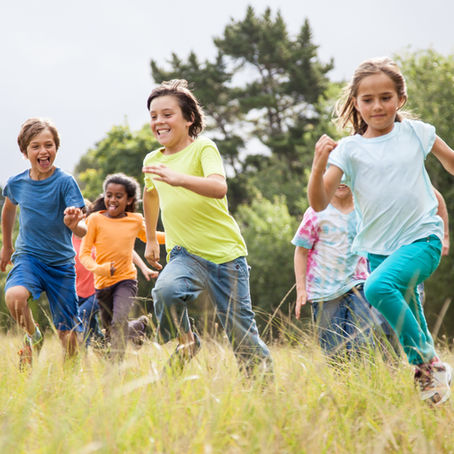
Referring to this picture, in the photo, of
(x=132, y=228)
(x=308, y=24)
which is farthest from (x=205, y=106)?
(x=132, y=228)

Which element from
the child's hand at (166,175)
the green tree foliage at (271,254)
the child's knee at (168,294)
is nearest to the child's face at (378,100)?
the child's hand at (166,175)

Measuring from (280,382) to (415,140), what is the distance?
61.2 inches

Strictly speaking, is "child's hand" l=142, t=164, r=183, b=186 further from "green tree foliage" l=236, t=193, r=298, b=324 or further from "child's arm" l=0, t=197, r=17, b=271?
"green tree foliage" l=236, t=193, r=298, b=324

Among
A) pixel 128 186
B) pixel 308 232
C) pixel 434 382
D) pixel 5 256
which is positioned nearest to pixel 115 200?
pixel 128 186

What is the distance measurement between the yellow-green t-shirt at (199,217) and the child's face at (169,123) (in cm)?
16

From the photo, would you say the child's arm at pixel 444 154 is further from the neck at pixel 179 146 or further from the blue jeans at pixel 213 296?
the neck at pixel 179 146

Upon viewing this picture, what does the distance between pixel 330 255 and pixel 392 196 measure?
5.31 feet

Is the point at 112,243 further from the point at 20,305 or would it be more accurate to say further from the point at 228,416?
the point at 228,416

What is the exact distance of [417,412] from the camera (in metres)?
2.70

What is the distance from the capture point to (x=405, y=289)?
136 inches

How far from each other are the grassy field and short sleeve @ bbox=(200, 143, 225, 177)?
4.08 feet

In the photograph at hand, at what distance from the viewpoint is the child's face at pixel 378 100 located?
146 inches

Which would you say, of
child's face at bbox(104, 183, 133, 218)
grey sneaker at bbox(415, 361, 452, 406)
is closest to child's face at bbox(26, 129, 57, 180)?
child's face at bbox(104, 183, 133, 218)

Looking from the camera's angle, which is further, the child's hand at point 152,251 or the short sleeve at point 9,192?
the short sleeve at point 9,192
